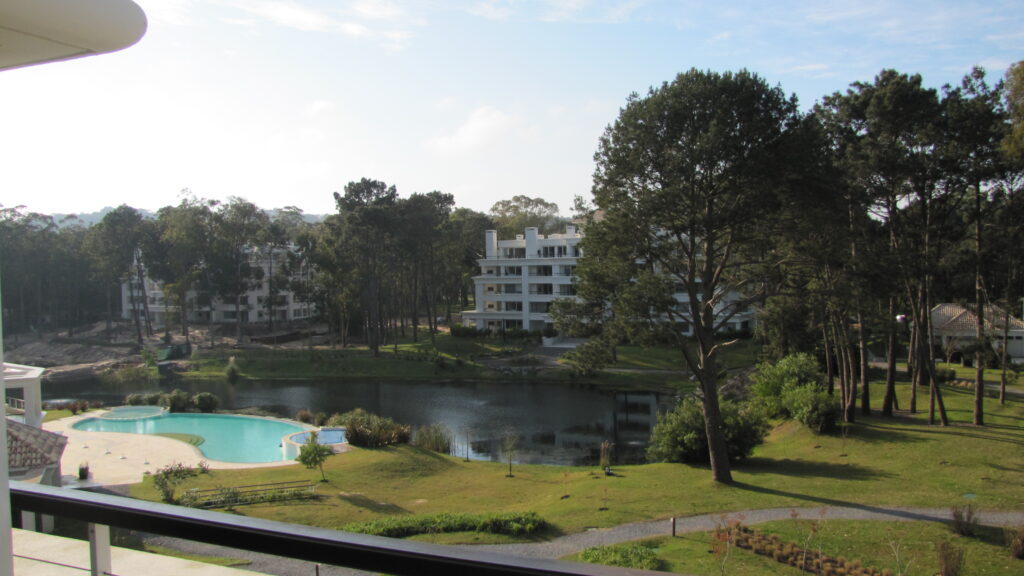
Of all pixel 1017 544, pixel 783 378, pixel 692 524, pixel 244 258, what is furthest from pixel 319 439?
pixel 244 258

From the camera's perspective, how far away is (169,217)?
4622 cm

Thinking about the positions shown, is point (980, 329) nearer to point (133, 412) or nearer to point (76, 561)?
point (76, 561)

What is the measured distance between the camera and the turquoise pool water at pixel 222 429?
76.0ft

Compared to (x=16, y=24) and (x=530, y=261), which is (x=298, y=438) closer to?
(x=16, y=24)

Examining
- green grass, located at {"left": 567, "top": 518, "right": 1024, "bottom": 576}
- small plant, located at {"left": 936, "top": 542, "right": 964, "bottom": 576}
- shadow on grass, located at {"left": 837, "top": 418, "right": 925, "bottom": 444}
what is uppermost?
small plant, located at {"left": 936, "top": 542, "right": 964, "bottom": 576}

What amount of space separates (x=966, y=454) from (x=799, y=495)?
533cm

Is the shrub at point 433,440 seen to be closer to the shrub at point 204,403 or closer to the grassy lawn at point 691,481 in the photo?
the grassy lawn at point 691,481

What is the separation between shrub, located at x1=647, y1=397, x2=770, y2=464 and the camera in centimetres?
1817

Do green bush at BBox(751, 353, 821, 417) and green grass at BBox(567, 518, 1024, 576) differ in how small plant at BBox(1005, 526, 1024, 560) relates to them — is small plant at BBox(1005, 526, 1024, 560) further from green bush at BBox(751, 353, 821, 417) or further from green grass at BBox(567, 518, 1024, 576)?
green bush at BBox(751, 353, 821, 417)

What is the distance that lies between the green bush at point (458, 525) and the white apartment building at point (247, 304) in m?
38.7

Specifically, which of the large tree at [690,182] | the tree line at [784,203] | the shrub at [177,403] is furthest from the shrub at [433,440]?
the shrub at [177,403]

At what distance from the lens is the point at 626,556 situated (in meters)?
10.6

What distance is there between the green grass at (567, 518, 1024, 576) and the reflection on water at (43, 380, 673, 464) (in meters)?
9.51

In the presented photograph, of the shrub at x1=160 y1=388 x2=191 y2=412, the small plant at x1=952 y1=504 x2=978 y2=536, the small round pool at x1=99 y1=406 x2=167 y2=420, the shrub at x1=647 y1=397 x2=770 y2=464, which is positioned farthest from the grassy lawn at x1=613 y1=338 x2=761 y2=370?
the small plant at x1=952 y1=504 x2=978 y2=536
